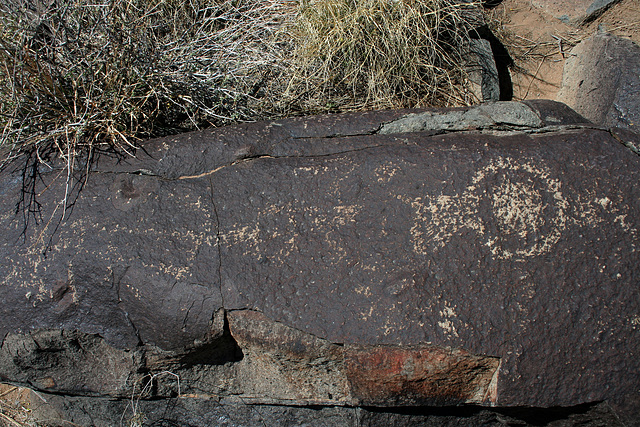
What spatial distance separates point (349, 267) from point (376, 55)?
154 cm

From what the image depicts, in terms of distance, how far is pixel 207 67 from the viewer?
2.27 meters

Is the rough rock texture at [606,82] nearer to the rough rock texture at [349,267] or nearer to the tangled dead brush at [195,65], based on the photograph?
the rough rock texture at [349,267]

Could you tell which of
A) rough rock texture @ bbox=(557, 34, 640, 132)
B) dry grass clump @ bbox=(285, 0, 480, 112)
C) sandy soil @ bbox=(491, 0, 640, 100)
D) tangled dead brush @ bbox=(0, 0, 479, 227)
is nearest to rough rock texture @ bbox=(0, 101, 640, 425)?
tangled dead brush @ bbox=(0, 0, 479, 227)

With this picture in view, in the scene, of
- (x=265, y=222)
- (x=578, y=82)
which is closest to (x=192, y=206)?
(x=265, y=222)

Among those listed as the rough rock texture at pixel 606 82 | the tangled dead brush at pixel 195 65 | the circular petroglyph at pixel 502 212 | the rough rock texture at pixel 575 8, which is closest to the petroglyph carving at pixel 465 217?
the circular petroglyph at pixel 502 212

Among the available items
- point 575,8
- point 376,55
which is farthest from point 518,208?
point 575,8

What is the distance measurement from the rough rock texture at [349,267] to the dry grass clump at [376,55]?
3.31ft

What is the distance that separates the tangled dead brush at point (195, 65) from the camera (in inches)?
69.2

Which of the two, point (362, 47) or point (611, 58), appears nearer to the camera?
point (611, 58)

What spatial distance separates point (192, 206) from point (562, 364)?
1.08m

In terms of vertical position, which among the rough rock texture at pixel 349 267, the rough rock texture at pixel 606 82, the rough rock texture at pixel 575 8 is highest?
the rough rock texture at pixel 575 8

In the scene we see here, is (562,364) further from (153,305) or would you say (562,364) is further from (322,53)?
(322,53)

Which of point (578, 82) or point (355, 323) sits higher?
point (578, 82)

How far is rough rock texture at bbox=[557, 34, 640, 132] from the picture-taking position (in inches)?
70.7
